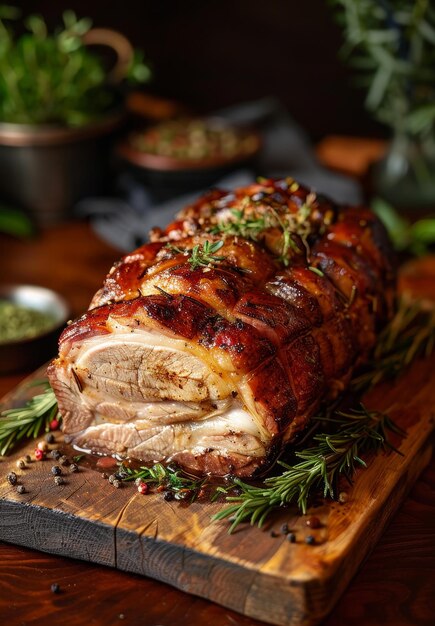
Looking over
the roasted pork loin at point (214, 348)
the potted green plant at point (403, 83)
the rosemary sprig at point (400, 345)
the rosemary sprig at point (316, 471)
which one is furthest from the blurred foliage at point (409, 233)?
the rosemary sprig at point (316, 471)

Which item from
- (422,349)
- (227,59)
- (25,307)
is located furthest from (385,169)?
(227,59)

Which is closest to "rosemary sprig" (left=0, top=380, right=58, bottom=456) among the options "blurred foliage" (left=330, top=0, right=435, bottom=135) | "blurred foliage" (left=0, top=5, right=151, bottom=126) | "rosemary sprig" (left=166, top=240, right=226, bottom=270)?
"rosemary sprig" (left=166, top=240, right=226, bottom=270)

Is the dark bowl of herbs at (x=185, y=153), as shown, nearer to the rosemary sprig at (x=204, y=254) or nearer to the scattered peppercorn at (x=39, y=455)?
the rosemary sprig at (x=204, y=254)

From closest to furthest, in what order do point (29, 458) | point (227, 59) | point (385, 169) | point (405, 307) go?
point (29, 458) < point (405, 307) < point (385, 169) < point (227, 59)

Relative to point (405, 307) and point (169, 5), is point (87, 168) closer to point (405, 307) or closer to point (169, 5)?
point (405, 307)

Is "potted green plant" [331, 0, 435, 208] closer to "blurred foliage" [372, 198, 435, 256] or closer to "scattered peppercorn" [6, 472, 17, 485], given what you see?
"blurred foliage" [372, 198, 435, 256]

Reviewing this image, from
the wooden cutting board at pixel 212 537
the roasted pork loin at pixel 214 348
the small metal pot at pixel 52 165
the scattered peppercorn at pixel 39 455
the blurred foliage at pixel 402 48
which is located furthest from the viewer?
the small metal pot at pixel 52 165
